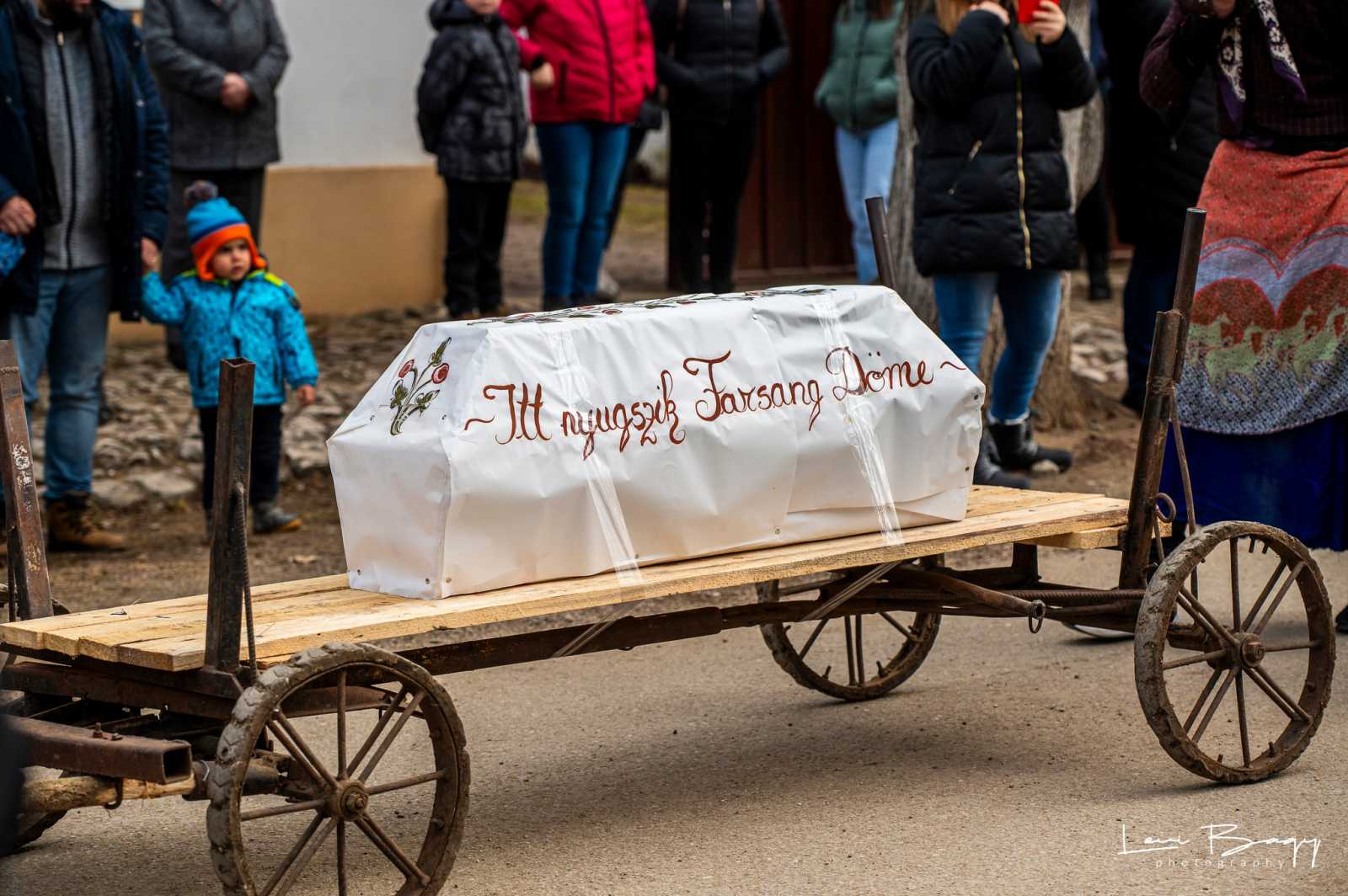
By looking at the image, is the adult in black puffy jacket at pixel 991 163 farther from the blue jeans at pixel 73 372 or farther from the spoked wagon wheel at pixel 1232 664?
the blue jeans at pixel 73 372

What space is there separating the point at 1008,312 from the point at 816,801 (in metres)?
3.03

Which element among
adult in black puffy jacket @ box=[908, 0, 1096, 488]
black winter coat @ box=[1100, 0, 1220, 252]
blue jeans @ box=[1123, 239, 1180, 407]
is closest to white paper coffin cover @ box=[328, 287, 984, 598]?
adult in black puffy jacket @ box=[908, 0, 1096, 488]

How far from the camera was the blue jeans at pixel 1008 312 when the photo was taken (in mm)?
6828

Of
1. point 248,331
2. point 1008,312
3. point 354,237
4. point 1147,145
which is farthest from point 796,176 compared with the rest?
point 248,331

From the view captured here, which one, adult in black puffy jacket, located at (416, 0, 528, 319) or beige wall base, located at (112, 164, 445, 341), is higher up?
adult in black puffy jacket, located at (416, 0, 528, 319)

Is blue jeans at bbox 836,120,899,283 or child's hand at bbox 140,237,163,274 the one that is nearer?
child's hand at bbox 140,237,163,274

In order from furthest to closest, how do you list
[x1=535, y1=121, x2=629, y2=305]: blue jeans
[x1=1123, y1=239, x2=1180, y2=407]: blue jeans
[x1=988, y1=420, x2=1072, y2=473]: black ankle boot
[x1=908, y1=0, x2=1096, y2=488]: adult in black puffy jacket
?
1. [x1=535, y1=121, x2=629, y2=305]: blue jeans
2. [x1=1123, y1=239, x2=1180, y2=407]: blue jeans
3. [x1=988, y1=420, x2=1072, y2=473]: black ankle boot
4. [x1=908, y1=0, x2=1096, y2=488]: adult in black puffy jacket

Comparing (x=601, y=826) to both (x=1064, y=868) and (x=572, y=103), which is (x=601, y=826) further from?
(x=572, y=103)

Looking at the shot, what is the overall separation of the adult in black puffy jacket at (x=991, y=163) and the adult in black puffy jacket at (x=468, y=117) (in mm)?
2650

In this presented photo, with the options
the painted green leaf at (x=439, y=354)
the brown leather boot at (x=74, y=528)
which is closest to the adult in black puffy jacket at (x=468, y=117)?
the brown leather boot at (x=74, y=528)

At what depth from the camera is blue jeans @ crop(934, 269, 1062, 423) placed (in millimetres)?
6828

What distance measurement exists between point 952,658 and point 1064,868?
1.78 metres

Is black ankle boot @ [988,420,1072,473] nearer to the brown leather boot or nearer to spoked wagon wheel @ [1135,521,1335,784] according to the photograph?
spoked wagon wheel @ [1135,521,1335,784]

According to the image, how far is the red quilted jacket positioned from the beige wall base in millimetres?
1831
